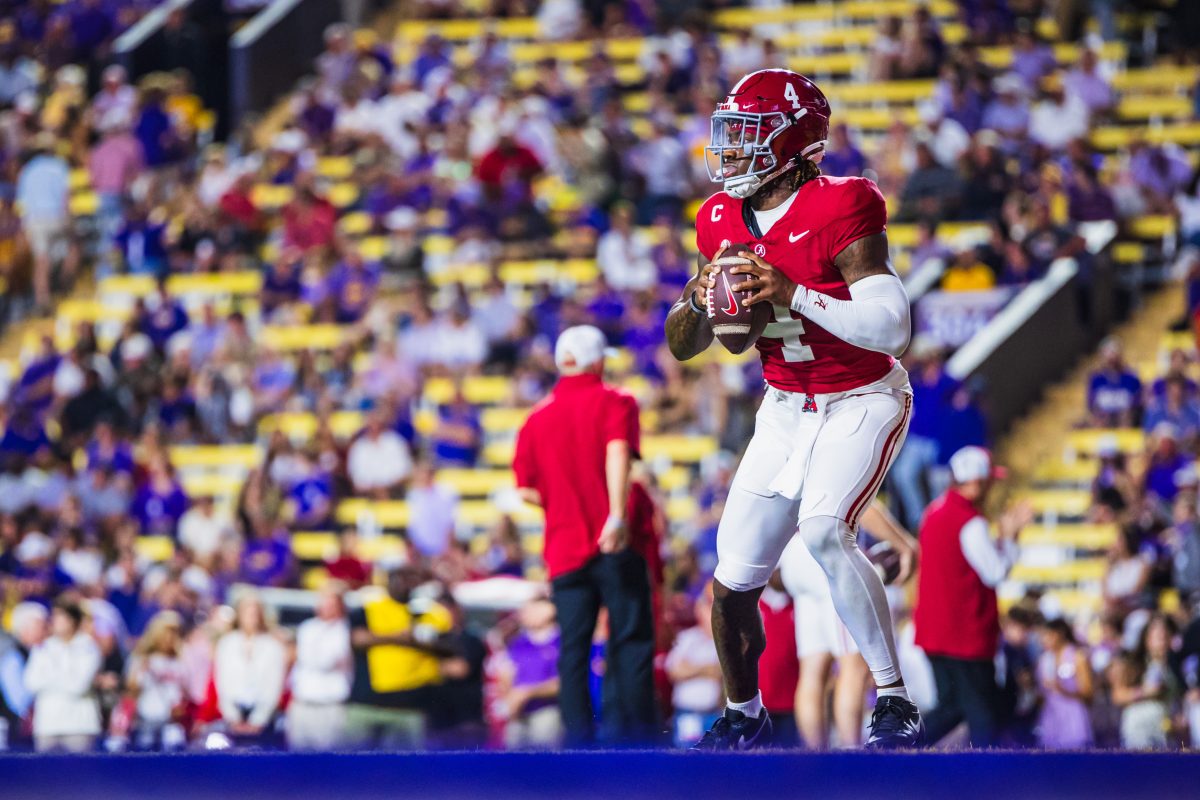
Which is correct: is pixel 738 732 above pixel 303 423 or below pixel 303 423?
above

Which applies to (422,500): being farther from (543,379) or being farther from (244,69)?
(244,69)

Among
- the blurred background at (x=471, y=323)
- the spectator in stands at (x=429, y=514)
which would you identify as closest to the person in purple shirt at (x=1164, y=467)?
the blurred background at (x=471, y=323)

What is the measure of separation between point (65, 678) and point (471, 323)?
16.5 feet

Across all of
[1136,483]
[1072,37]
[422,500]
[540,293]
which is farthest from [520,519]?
[1072,37]

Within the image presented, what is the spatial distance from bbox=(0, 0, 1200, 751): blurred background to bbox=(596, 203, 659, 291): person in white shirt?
4 centimetres

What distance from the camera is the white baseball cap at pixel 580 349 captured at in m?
8.10

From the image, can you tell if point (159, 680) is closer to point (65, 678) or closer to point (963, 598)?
point (65, 678)

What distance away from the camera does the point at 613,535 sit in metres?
7.73

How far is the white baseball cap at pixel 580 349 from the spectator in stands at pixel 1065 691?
3695mm

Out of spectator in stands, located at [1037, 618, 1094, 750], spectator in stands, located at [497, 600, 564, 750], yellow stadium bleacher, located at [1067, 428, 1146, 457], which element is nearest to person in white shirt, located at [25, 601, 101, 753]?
spectator in stands, located at [497, 600, 564, 750]

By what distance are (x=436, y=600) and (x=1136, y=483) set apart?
14.9ft

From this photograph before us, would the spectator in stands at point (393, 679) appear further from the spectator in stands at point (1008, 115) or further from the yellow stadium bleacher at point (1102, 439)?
the spectator in stands at point (1008, 115)

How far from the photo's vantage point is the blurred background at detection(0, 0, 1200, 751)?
11.4m

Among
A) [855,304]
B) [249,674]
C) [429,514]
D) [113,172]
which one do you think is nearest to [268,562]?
[429,514]
